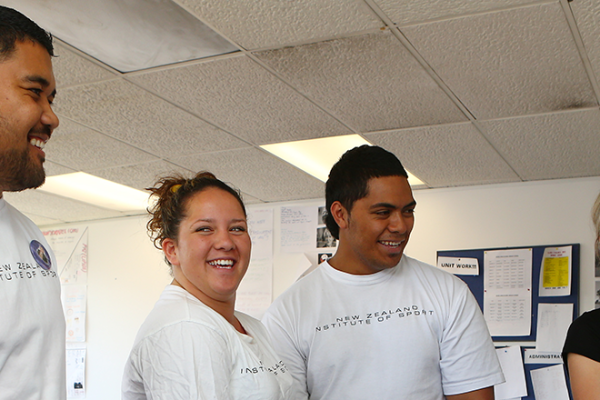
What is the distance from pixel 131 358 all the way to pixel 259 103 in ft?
4.47

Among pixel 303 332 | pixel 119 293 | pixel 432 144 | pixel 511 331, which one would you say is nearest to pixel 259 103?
pixel 432 144

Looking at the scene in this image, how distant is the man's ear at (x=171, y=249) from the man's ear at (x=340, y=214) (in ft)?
1.69

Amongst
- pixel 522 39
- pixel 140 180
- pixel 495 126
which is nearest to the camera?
pixel 522 39

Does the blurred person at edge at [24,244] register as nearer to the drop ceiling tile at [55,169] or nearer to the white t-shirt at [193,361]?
the white t-shirt at [193,361]

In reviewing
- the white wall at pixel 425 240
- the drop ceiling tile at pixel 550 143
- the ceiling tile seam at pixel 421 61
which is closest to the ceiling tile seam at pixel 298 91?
the ceiling tile seam at pixel 421 61

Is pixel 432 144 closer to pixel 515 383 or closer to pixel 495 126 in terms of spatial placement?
pixel 495 126

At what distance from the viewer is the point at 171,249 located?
4.23 ft

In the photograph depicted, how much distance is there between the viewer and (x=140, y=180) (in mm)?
3459

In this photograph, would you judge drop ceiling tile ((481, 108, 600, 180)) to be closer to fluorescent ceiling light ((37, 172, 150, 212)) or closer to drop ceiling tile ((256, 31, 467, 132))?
drop ceiling tile ((256, 31, 467, 132))

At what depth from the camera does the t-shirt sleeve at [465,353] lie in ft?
4.78

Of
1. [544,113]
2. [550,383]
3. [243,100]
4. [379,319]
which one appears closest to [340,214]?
[379,319]

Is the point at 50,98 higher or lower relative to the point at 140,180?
lower

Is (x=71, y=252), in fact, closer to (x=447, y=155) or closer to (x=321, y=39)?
(x=447, y=155)

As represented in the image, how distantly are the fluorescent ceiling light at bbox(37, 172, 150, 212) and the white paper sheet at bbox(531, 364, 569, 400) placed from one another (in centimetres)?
233
